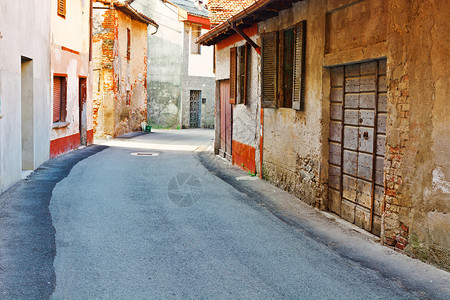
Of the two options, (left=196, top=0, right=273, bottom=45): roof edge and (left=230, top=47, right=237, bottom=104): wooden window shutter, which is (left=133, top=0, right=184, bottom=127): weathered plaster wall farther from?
(left=230, top=47, right=237, bottom=104): wooden window shutter

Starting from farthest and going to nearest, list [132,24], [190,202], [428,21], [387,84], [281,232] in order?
[132,24] < [190,202] < [281,232] < [387,84] < [428,21]

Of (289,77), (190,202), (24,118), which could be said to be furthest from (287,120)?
(24,118)

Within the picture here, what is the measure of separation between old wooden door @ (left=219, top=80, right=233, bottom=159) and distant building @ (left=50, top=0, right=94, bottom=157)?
4.74 metres

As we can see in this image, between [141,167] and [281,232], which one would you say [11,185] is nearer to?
[141,167]

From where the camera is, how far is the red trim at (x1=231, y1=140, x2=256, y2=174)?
12.8 metres

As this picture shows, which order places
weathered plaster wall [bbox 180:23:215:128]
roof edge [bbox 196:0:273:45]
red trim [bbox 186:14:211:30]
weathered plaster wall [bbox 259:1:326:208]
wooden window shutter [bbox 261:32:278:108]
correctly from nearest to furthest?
1. weathered plaster wall [bbox 259:1:326:208]
2. roof edge [bbox 196:0:273:45]
3. wooden window shutter [bbox 261:32:278:108]
4. red trim [bbox 186:14:211:30]
5. weathered plaster wall [bbox 180:23:215:128]

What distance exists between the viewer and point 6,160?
370 inches

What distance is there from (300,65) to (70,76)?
30.8 ft

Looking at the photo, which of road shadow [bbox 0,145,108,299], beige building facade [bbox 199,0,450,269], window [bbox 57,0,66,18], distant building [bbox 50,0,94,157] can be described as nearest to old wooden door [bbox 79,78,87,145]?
distant building [bbox 50,0,94,157]

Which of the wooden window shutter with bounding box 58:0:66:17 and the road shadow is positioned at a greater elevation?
the wooden window shutter with bounding box 58:0:66:17

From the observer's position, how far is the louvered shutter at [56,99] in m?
15.4

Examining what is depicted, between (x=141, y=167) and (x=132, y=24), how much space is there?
15.1 m

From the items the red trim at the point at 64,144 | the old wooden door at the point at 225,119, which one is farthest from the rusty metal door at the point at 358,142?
the red trim at the point at 64,144

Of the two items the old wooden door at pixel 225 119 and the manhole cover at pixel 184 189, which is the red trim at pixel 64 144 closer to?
the manhole cover at pixel 184 189
